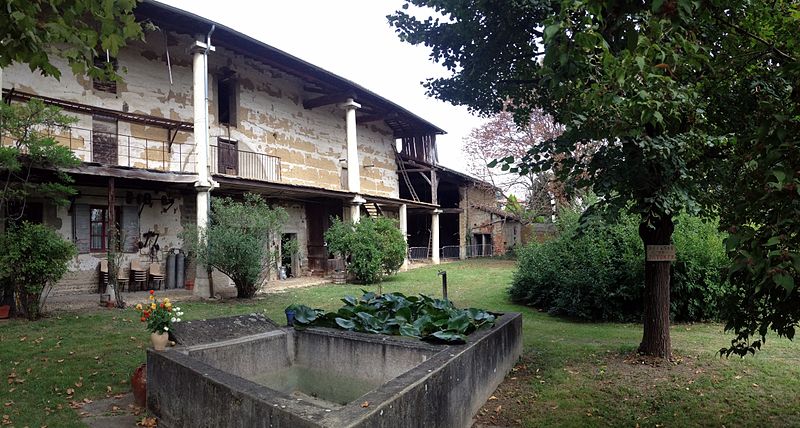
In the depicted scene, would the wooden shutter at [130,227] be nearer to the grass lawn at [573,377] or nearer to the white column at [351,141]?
the grass lawn at [573,377]

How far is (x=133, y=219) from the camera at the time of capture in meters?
14.0

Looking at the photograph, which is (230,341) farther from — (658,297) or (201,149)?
(201,149)

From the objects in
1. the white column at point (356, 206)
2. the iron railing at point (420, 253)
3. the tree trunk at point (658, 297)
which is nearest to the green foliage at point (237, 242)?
the white column at point (356, 206)

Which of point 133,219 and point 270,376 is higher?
point 133,219

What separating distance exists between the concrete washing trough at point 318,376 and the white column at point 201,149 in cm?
792

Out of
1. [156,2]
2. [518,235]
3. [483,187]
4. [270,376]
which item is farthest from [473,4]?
[518,235]

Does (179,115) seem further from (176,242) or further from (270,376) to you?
(270,376)

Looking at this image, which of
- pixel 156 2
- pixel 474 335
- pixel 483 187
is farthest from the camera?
pixel 483 187

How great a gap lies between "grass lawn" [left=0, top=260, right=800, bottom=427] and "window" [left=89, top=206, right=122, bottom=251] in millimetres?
4349

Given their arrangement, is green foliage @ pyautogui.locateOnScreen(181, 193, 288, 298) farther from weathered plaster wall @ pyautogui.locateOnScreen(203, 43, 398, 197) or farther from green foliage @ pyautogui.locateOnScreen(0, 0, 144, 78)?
green foliage @ pyautogui.locateOnScreen(0, 0, 144, 78)

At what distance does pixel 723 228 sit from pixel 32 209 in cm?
1472

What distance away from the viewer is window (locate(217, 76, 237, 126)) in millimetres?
16688

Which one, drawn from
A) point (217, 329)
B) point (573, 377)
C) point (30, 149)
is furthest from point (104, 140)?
point (573, 377)

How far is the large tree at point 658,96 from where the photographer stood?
2461 mm
